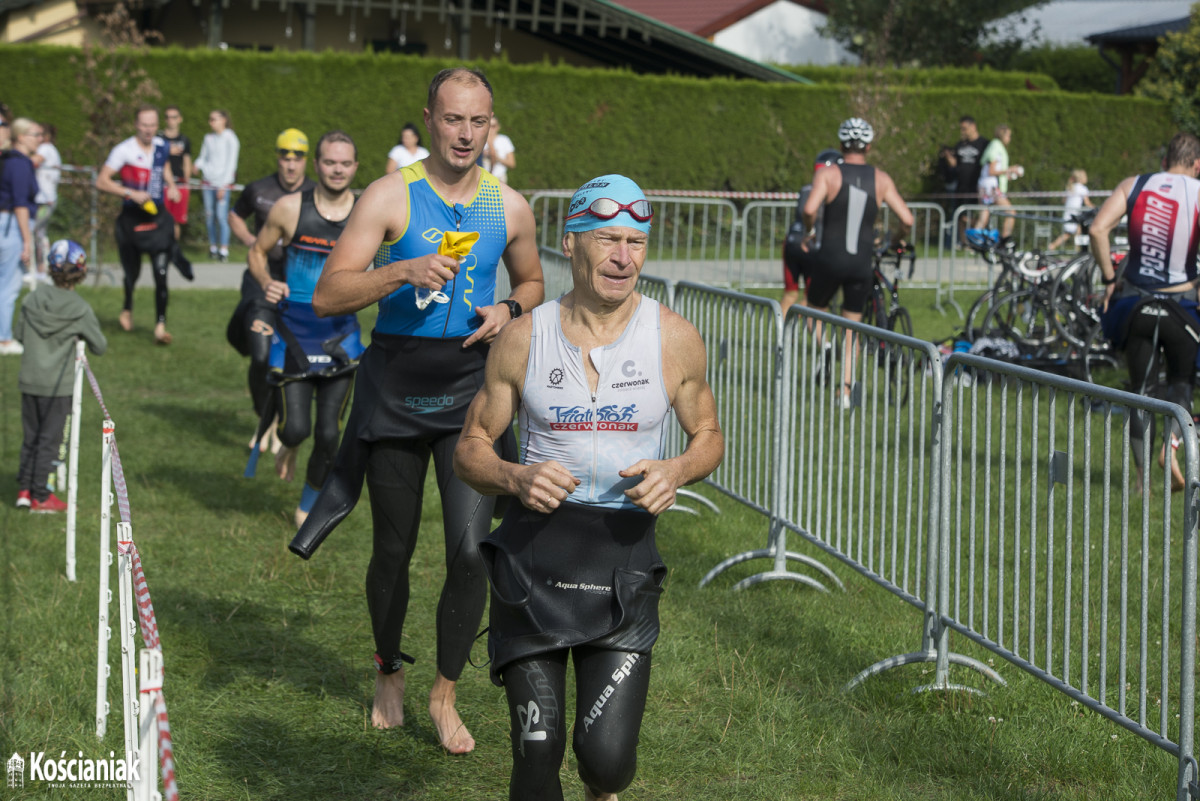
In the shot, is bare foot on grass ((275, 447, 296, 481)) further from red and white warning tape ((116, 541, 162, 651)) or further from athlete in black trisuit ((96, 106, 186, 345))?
athlete in black trisuit ((96, 106, 186, 345))

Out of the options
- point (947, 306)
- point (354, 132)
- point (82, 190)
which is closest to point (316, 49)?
point (354, 132)

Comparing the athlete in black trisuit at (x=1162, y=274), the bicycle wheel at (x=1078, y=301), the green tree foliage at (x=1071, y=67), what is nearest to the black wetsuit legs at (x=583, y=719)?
the athlete in black trisuit at (x=1162, y=274)

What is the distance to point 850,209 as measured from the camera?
35.8 feet

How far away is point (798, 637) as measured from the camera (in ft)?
19.6

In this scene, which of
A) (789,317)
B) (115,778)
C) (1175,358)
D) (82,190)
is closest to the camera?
(115,778)

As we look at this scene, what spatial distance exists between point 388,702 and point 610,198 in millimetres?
2384

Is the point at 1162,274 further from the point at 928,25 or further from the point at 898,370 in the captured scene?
the point at 928,25

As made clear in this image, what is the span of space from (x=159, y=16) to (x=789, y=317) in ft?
81.5

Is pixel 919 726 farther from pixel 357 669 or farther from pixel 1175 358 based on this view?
pixel 1175 358

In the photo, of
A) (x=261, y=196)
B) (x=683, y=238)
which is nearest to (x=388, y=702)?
(x=261, y=196)

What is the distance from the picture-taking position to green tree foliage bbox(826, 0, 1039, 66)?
132 ft

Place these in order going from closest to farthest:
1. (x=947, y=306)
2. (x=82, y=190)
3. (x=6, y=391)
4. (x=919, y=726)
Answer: (x=919, y=726) → (x=6, y=391) → (x=947, y=306) → (x=82, y=190)

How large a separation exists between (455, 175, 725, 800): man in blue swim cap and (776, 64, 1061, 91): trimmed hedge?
22970 millimetres

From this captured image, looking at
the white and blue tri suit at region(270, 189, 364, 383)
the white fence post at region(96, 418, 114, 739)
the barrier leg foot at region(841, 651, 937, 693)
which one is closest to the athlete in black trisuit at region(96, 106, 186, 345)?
the white and blue tri suit at region(270, 189, 364, 383)
